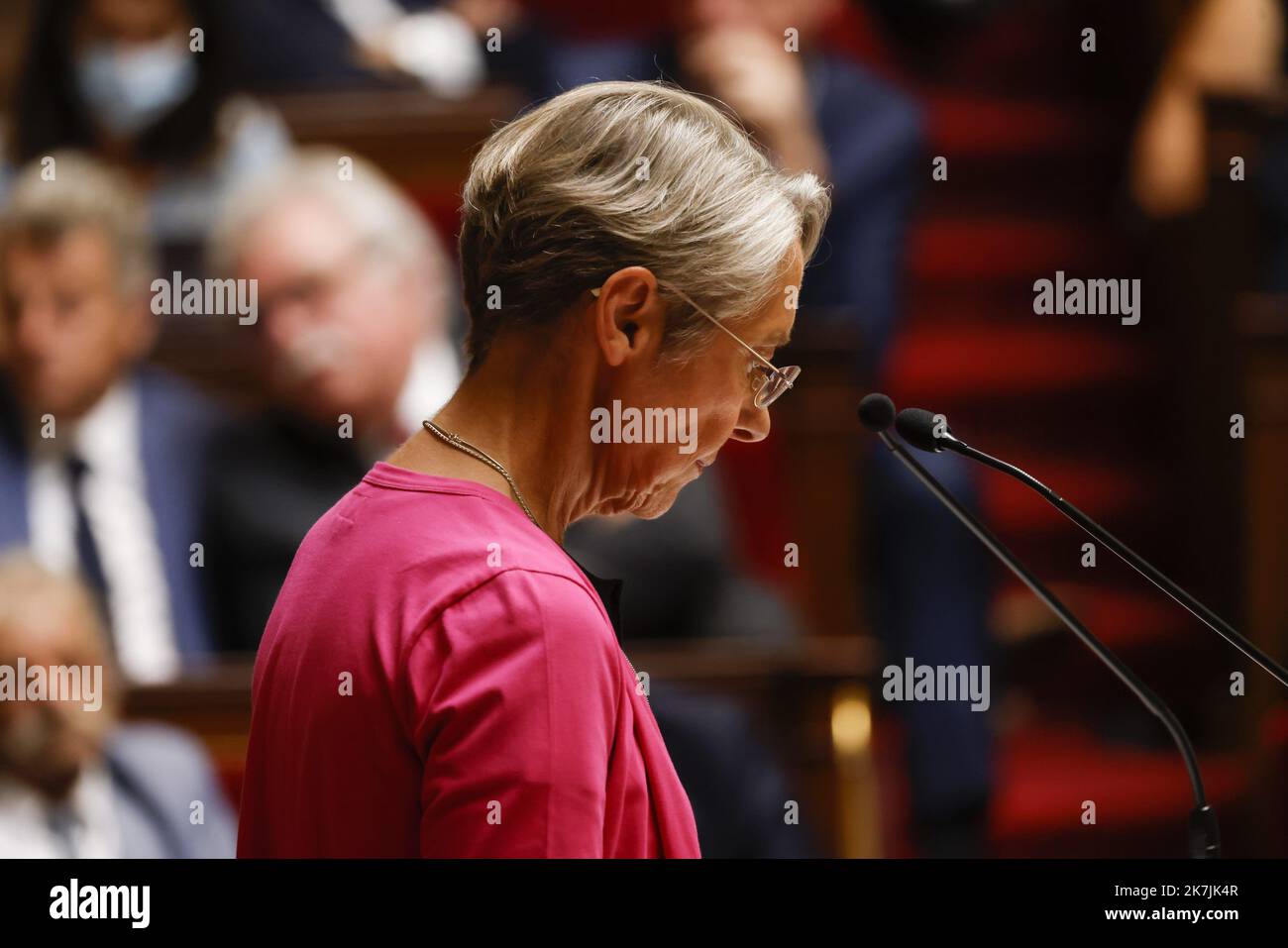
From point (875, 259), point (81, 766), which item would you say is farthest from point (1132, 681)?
point (875, 259)

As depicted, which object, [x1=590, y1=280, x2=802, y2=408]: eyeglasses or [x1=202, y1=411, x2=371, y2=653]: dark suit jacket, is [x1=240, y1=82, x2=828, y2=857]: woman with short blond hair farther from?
[x1=202, y1=411, x2=371, y2=653]: dark suit jacket

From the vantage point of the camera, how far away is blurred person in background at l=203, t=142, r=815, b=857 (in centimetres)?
170

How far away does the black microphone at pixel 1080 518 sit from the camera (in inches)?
31.2

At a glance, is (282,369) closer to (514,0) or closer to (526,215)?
(514,0)

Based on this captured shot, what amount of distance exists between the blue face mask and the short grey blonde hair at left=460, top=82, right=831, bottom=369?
60.9 inches

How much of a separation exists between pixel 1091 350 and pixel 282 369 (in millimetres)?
Answer: 1212

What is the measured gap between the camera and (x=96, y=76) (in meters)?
2.18

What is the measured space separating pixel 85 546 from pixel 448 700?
1285 millimetres

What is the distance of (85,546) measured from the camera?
→ 1.81m

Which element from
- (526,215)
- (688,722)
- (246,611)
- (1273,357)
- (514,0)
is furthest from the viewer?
(514,0)

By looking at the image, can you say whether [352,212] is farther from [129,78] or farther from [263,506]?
[129,78]

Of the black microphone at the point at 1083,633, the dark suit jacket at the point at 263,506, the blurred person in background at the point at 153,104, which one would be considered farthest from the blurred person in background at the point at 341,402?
the black microphone at the point at 1083,633

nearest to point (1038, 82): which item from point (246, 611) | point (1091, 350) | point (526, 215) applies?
point (1091, 350)

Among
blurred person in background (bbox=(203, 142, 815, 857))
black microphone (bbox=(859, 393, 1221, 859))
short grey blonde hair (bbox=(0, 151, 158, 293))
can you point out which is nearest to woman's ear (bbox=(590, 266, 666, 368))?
black microphone (bbox=(859, 393, 1221, 859))
